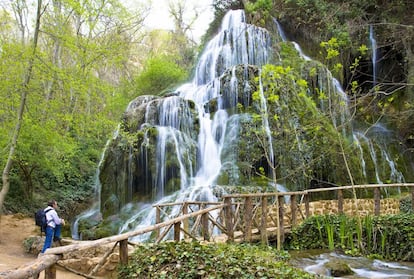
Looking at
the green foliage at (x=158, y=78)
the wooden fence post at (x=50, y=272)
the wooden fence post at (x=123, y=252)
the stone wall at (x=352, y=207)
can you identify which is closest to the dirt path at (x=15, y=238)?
the wooden fence post at (x=123, y=252)

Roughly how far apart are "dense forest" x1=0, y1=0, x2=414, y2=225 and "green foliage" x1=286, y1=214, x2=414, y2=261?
8.97 ft

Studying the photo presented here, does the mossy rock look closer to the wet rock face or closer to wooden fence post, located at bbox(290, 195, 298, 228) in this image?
wooden fence post, located at bbox(290, 195, 298, 228)

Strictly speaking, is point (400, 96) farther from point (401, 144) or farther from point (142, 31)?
point (142, 31)

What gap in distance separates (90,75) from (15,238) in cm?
584

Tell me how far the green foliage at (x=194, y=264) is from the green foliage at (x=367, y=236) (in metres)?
4.23

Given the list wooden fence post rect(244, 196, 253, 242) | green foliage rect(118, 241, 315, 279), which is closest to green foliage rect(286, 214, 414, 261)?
wooden fence post rect(244, 196, 253, 242)

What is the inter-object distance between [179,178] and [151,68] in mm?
12296

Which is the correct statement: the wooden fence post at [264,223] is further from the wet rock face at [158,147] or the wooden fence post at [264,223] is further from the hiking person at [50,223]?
the hiking person at [50,223]

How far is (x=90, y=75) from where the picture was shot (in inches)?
469

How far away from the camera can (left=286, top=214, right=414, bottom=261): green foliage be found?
8281 mm

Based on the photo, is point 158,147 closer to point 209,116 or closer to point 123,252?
point 209,116

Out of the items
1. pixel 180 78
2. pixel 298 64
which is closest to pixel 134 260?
pixel 298 64

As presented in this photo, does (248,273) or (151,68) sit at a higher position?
(151,68)

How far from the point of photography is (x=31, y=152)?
11812 mm
